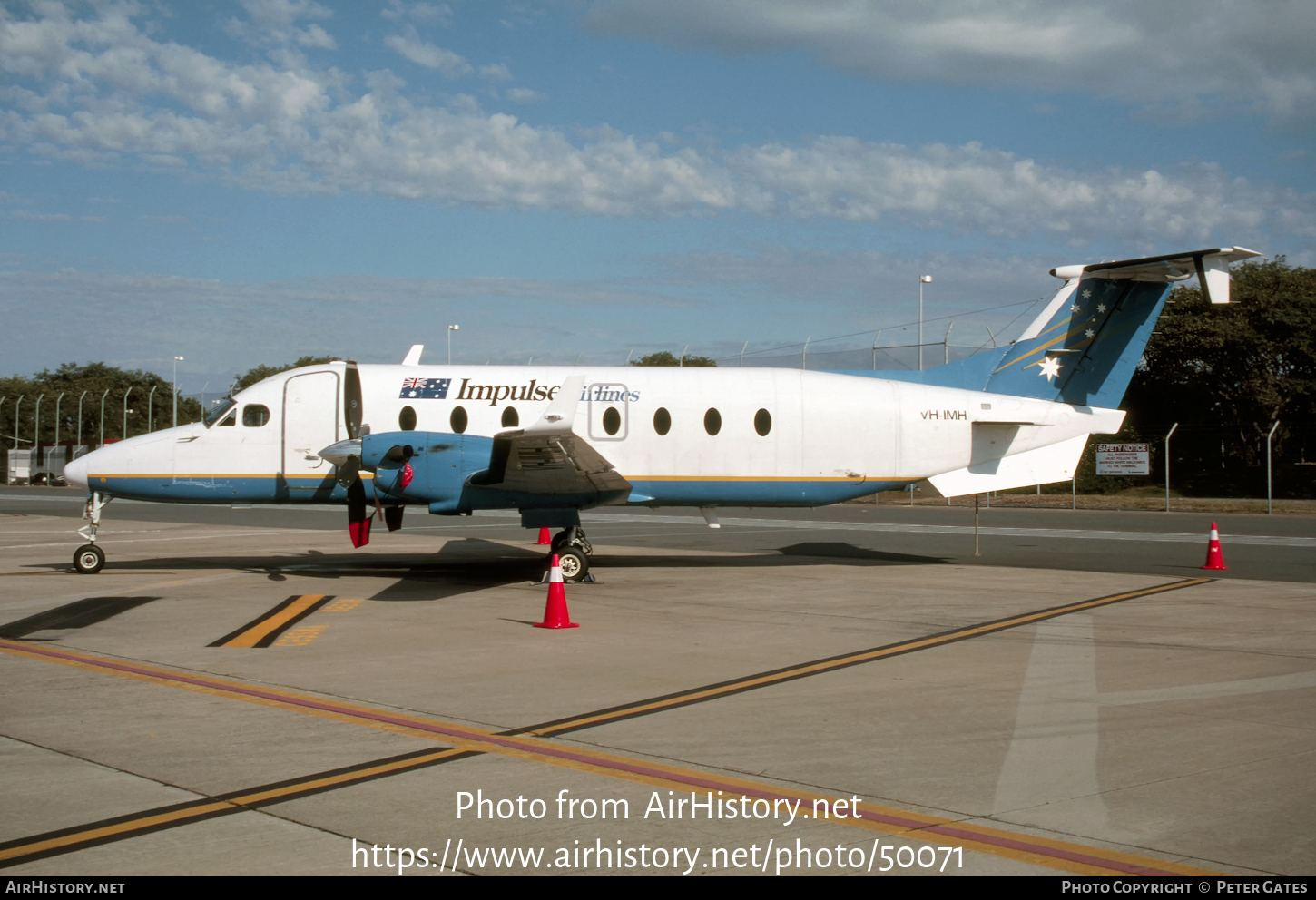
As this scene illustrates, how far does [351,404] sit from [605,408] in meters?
4.28

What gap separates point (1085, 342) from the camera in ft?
57.6

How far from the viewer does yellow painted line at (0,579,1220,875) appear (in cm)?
454

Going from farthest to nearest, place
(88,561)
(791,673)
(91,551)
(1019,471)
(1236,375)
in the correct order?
1. (1236,375)
2. (1019,471)
3. (91,551)
4. (88,561)
5. (791,673)

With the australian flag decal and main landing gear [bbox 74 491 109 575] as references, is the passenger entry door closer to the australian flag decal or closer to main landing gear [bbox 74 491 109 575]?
the australian flag decal

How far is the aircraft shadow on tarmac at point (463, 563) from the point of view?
15.9 metres

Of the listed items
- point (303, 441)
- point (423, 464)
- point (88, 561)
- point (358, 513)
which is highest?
point (303, 441)

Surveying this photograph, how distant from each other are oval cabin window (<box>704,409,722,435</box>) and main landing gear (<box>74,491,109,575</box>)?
9.92 metres

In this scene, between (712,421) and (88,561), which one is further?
(712,421)

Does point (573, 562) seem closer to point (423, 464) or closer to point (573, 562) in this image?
point (573, 562)

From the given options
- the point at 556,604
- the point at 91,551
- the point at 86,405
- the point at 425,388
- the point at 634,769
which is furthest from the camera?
the point at 86,405

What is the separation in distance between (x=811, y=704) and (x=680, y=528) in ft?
64.8

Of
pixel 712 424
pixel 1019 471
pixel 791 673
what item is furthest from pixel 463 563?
pixel 791 673
